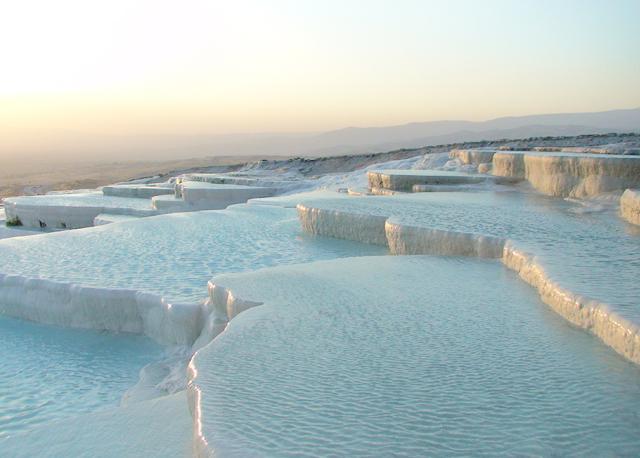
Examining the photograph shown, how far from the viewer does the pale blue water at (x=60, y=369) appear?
3.11 meters

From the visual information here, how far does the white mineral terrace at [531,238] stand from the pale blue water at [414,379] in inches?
4.5

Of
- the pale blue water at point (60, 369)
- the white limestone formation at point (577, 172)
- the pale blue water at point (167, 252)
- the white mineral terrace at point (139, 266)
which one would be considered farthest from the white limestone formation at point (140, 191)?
the pale blue water at point (60, 369)

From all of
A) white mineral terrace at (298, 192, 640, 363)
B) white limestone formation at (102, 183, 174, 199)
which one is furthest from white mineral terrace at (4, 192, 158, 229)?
white mineral terrace at (298, 192, 640, 363)

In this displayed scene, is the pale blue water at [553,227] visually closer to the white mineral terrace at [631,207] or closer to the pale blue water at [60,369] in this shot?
the white mineral terrace at [631,207]

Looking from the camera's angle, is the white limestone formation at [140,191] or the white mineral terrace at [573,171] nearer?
the white mineral terrace at [573,171]

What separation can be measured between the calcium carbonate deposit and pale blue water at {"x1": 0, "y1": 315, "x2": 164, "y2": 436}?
0.01 m

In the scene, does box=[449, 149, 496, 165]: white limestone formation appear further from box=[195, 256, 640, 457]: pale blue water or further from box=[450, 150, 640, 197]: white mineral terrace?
box=[195, 256, 640, 457]: pale blue water

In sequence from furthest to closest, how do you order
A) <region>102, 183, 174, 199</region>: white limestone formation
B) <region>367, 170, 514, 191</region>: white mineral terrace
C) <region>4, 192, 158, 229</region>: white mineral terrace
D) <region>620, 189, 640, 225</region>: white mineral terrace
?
<region>102, 183, 174, 199</region>: white limestone formation < <region>4, 192, 158, 229</region>: white mineral terrace < <region>367, 170, 514, 191</region>: white mineral terrace < <region>620, 189, 640, 225</region>: white mineral terrace

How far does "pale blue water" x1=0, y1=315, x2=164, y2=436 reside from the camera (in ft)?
10.2

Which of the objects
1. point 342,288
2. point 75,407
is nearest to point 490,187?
point 342,288

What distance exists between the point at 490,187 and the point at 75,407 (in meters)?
5.64

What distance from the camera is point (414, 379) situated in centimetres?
215

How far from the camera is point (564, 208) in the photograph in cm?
568

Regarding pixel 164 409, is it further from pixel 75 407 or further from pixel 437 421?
pixel 437 421
